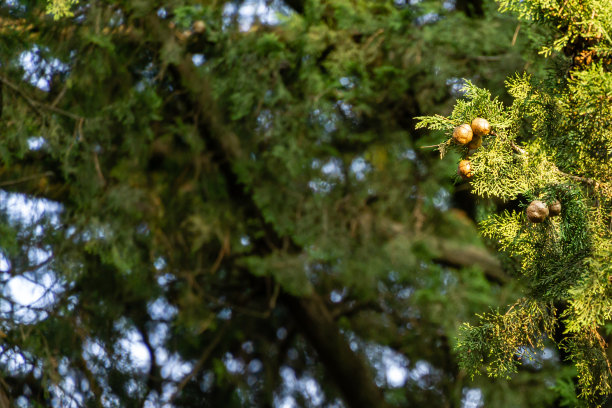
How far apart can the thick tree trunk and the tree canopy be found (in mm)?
11

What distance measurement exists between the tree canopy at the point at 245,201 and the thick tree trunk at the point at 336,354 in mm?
11

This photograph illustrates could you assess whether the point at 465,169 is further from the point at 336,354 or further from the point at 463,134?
the point at 336,354

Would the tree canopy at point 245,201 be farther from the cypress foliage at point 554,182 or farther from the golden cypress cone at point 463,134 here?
the golden cypress cone at point 463,134

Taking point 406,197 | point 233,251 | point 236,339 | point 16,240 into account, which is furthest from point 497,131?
point 236,339

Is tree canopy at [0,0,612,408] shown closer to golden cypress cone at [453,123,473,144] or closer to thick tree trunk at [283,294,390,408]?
thick tree trunk at [283,294,390,408]

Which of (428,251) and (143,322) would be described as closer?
(143,322)

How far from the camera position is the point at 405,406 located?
389cm

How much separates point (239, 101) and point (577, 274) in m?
2.13

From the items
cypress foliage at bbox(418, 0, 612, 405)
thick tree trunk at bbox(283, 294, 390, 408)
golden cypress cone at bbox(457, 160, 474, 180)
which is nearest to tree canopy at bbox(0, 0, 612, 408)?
thick tree trunk at bbox(283, 294, 390, 408)

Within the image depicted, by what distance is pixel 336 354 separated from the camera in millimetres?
3490

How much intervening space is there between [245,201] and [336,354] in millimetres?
953

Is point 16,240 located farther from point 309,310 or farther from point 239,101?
point 309,310

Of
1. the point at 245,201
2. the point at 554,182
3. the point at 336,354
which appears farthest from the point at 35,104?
the point at 554,182

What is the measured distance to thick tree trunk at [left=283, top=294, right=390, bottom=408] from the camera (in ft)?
11.3
